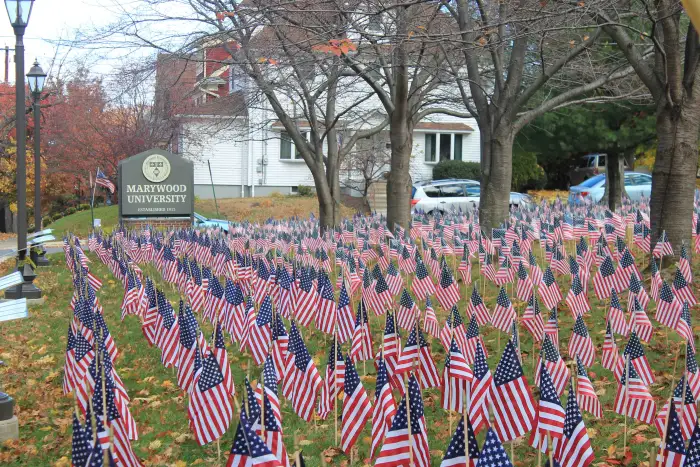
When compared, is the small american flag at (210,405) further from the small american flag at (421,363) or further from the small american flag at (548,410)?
the small american flag at (548,410)

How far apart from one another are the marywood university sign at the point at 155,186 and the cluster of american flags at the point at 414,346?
7759 mm

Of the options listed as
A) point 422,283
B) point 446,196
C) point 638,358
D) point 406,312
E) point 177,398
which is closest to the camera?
point 638,358

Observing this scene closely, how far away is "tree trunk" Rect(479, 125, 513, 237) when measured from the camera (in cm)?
1589

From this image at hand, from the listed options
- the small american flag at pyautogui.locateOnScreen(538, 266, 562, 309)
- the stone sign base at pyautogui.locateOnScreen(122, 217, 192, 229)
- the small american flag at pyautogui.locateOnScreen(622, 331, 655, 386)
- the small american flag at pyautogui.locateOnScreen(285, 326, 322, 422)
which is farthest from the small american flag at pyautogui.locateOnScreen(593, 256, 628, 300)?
the stone sign base at pyautogui.locateOnScreen(122, 217, 192, 229)

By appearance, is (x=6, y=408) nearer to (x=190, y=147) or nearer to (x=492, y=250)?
(x=492, y=250)

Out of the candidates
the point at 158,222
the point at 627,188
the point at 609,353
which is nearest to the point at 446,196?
the point at 627,188

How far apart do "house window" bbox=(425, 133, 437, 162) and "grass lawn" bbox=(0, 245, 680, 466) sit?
33778 mm

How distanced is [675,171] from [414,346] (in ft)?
18.7

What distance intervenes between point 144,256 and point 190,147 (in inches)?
1013

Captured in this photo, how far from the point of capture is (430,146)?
1847 inches

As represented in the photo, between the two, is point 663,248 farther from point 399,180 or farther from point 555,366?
point 399,180

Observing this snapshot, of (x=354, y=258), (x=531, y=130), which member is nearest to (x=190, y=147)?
(x=531, y=130)

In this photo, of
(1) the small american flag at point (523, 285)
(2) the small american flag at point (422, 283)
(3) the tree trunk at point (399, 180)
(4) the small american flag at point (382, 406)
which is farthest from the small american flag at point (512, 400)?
(3) the tree trunk at point (399, 180)

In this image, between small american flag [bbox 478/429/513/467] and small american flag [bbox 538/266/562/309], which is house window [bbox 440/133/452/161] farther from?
small american flag [bbox 478/429/513/467]
